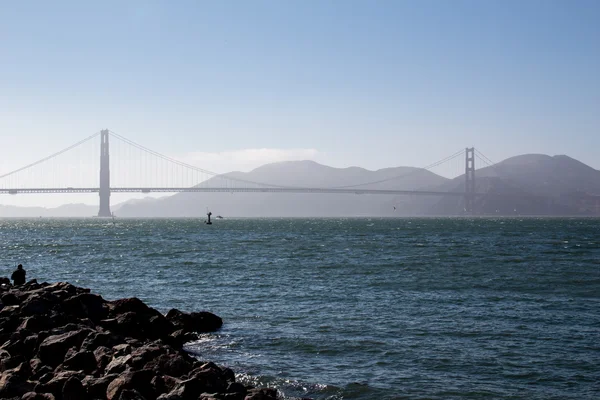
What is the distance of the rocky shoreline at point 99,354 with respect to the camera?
26.6ft

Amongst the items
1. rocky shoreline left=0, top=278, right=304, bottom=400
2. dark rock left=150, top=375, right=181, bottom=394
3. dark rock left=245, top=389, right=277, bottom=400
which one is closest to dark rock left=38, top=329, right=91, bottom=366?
rocky shoreline left=0, top=278, right=304, bottom=400

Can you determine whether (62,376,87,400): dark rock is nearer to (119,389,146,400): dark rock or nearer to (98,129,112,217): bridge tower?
(119,389,146,400): dark rock

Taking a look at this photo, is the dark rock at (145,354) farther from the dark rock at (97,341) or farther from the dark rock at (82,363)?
the dark rock at (97,341)

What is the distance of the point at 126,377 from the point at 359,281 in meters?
16.6

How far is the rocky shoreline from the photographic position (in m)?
8.10

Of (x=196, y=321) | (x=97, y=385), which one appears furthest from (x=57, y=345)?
(x=196, y=321)

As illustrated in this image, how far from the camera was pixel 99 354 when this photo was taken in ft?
32.4

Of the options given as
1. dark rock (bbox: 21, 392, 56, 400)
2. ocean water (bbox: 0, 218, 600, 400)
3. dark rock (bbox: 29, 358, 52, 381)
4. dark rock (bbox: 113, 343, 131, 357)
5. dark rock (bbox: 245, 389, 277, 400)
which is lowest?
ocean water (bbox: 0, 218, 600, 400)

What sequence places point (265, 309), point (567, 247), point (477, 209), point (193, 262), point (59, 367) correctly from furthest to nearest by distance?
point (477, 209) → point (567, 247) → point (193, 262) → point (265, 309) → point (59, 367)

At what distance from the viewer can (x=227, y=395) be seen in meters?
7.90

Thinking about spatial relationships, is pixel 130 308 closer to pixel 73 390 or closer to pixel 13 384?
pixel 13 384

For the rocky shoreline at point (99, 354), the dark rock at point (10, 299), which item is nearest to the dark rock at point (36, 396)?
the rocky shoreline at point (99, 354)

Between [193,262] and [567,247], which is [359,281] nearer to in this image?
[193,262]

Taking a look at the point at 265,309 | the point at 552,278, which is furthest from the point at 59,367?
the point at 552,278
